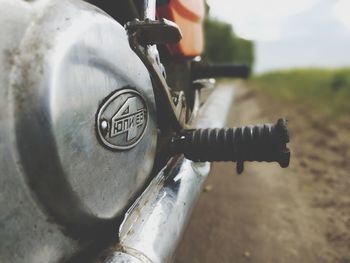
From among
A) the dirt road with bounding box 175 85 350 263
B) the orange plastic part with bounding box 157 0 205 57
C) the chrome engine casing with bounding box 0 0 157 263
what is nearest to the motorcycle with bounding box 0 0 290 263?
the chrome engine casing with bounding box 0 0 157 263

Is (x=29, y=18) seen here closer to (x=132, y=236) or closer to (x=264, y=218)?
(x=132, y=236)

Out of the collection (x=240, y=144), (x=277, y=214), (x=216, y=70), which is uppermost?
(x=240, y=144)

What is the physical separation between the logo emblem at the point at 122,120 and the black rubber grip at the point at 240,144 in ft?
0.76

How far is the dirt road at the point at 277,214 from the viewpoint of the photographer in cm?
193

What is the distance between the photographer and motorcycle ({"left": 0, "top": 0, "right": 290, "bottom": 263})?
0.85 m

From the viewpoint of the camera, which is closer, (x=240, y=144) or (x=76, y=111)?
(x=76, y=111)

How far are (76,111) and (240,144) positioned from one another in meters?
0.62

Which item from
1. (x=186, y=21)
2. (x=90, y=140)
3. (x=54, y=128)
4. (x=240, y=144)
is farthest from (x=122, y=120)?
(x=186, y=21)

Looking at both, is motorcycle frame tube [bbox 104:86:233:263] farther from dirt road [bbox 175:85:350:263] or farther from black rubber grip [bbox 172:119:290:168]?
dirt road [bbox 175:85:350:263]

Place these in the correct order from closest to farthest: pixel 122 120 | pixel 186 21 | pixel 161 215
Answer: pixel 122 120 < pixel 161 215 < pixel 186 21

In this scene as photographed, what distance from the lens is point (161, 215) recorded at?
1168 mm

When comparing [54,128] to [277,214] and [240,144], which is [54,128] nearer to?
[240,144]

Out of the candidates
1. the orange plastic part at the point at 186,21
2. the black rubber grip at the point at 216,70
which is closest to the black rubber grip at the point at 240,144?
the orange plastic part at the point at 186,21

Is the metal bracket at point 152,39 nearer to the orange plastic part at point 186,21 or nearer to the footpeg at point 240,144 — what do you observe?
the footpeg at point 240,144
